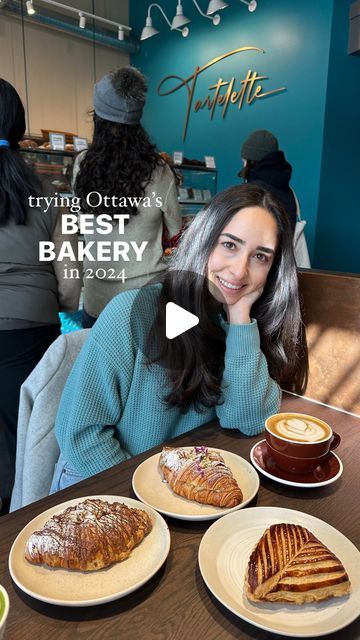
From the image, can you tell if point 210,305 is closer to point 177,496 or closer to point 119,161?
point 177,496

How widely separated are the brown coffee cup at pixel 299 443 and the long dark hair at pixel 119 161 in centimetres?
130

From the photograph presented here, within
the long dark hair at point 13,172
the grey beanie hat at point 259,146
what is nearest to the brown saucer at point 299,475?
the long dark hair at point 13,172

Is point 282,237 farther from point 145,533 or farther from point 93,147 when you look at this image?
point 93,147

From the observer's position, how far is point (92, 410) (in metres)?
1.07

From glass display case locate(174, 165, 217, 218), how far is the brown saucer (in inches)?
111

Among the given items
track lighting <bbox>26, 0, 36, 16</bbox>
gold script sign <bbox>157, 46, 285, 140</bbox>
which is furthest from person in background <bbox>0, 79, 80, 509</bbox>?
track lighting <bbox>26, 0, 36, 16</bbox>

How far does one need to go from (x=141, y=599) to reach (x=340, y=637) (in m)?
0.25

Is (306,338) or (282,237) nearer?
(282,237)

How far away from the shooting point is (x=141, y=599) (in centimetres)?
61

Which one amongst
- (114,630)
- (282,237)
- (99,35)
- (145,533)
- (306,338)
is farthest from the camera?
(99,35)

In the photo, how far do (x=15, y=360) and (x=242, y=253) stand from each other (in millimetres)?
1046

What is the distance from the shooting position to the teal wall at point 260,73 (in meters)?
4.31

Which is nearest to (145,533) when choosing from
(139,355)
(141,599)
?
(141,599)

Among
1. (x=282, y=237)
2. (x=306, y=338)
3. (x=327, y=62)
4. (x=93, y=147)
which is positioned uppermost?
(x=327, y=62)
